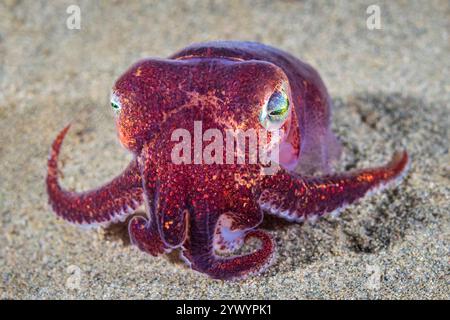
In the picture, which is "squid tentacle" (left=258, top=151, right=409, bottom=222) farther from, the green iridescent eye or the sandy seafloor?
the green iridescent eye

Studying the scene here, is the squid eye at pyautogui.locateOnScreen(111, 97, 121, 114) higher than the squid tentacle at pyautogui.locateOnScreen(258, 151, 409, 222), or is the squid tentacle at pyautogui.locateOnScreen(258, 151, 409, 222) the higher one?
the squid eye at pyautogui.locateOnScreen(111, 97, 121, 114)

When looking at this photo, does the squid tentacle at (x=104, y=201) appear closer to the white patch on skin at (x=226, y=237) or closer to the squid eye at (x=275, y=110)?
the white patch on skin at (x=226, y=237)

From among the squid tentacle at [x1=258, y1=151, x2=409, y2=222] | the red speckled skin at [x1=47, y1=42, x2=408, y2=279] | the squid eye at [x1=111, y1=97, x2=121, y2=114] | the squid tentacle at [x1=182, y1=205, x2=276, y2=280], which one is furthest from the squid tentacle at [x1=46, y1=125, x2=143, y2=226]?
the squid tentacle at [x1=258, y1=151, x2=409, y2=222]

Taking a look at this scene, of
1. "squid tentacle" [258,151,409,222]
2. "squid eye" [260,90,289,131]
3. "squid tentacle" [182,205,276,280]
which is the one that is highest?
"squid eye" [260,90,289,131]

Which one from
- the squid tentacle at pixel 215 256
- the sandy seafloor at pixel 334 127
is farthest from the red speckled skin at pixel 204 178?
the sandy seafloor at pixel 334 127

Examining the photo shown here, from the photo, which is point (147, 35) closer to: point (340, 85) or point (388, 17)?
point (340, 85)
